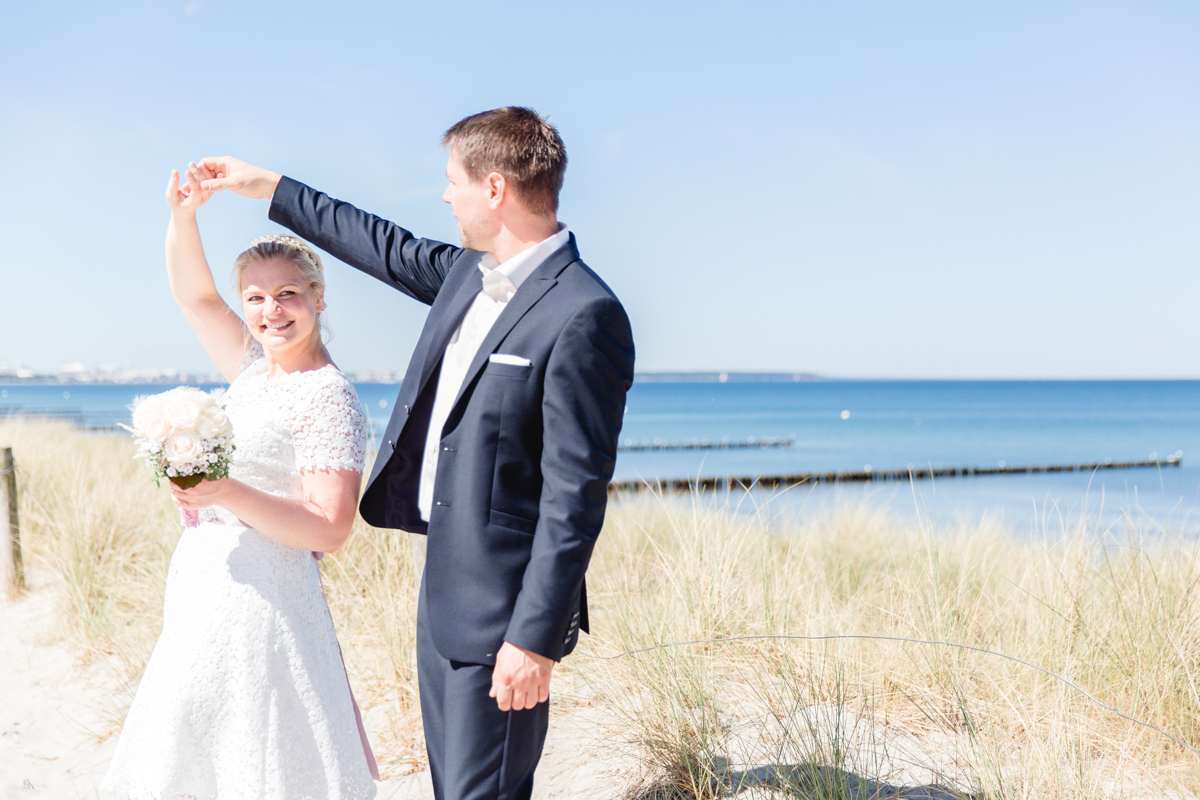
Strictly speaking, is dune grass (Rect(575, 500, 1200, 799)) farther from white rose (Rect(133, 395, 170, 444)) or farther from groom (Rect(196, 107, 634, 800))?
white rose (Rect(133, 395, 170, 444))

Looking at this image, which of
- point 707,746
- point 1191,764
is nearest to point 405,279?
point 707,746

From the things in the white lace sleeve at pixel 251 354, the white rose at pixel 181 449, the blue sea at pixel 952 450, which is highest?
the white lace sleeve at pixel 251 354

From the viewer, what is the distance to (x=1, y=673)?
16.3ft

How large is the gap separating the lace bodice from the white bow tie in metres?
0.58

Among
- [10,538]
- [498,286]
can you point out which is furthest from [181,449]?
[10,538]

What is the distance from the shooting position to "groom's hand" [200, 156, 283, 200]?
2633 millimetres

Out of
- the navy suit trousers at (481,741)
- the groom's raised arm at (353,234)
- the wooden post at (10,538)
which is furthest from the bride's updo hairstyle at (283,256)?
the wooden post at (10,538)

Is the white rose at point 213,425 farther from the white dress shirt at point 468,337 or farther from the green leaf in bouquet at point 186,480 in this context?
the white dress shirt at point 468,337

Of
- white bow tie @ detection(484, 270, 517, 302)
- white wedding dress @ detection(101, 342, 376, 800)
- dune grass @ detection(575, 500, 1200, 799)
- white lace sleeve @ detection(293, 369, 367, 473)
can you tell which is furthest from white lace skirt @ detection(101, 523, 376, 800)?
dune grass @ detection(575, 500, 1200, 799)

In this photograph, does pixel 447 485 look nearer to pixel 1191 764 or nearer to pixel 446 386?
pixel 446 386

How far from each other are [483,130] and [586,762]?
103 inches

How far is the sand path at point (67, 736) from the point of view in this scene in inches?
131

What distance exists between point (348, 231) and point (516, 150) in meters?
0.97

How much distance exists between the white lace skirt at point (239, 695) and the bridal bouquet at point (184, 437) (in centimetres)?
39
